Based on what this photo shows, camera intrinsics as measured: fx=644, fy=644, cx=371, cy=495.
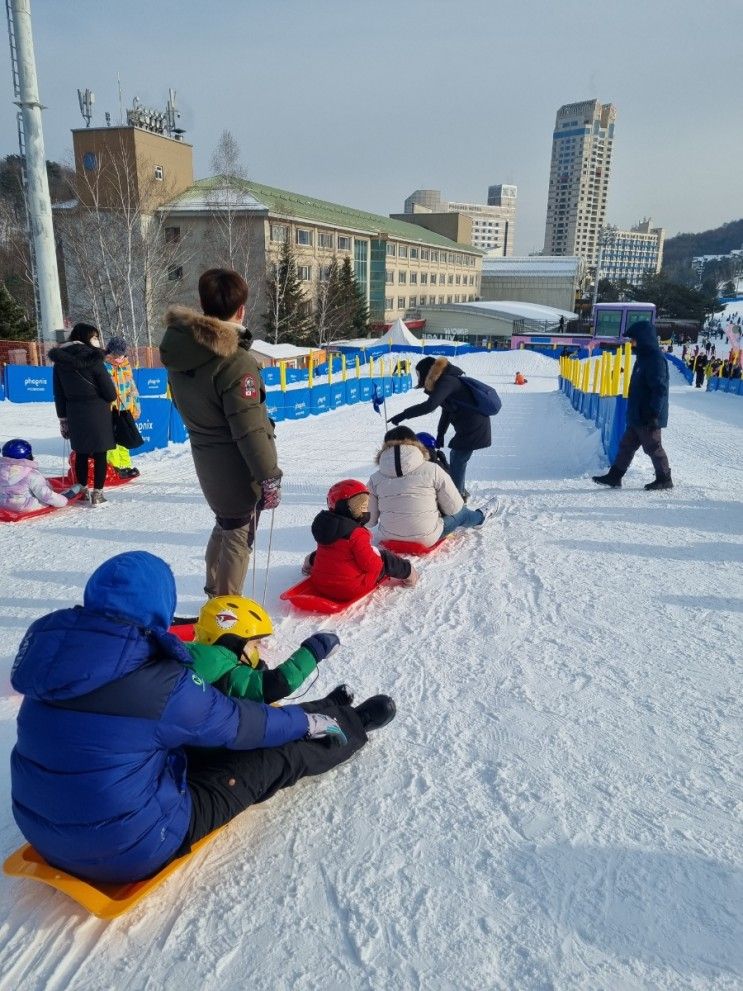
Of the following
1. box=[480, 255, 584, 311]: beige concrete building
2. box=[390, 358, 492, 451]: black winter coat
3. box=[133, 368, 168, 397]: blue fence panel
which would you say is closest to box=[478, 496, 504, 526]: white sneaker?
box=[390, 358, 492, 451]: black winter coat

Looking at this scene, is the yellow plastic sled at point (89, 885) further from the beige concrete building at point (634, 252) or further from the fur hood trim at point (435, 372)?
the beige concrete building at point (634, 252)

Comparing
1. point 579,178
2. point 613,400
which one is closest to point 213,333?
point 613,400

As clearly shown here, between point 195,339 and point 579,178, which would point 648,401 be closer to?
point 195,339

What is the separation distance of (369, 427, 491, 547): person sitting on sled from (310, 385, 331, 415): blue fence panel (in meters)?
9.72

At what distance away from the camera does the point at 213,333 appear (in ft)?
9.16

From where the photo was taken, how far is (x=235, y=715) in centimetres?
187

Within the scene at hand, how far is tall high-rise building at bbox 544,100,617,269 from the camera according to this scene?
414 ft

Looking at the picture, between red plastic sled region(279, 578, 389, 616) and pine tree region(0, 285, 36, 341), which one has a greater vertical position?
pine tree region(0, 285, 36, 341)

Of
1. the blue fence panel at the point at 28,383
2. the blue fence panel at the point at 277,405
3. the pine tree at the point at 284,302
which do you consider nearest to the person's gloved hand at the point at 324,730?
the blue fence panel at the point at 277,405

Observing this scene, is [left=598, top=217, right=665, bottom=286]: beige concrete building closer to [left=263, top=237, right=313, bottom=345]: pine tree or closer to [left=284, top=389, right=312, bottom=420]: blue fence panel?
[left=263, top=237, right=313, bottom=345]: pine tree

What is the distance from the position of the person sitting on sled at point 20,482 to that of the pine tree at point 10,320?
60.9 feet

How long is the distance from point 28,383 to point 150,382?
2403mm

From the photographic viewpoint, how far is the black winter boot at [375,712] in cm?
257

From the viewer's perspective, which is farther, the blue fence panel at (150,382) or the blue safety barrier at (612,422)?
the blue fence panel at (150,382)
